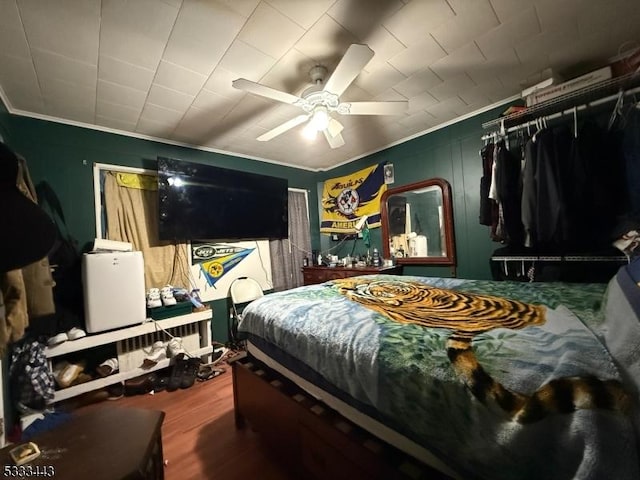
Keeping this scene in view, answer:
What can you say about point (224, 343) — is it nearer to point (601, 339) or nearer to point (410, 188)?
point (410, 188)

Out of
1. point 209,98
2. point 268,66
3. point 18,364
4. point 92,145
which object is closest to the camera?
point 268,66

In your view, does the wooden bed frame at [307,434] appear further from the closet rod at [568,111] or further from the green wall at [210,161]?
the closet rod at [568,111]

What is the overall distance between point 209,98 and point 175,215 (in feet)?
4.09

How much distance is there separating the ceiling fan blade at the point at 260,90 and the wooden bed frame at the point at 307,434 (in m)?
1.66

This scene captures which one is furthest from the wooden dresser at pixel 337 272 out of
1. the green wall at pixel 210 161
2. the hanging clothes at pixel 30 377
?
the hanging clothes at pixel 30 377

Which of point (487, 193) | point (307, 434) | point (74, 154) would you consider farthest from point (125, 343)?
point (487, 193)

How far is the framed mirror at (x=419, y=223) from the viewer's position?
2771mm

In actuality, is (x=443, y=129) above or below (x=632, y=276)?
above

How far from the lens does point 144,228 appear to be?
257cm

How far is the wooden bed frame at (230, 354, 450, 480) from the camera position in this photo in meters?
0.88

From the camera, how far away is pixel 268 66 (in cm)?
166

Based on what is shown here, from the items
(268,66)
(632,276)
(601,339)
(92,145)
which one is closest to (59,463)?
(601,339)

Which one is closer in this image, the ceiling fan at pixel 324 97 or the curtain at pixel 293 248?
the ceiling fan at pixel 324 97

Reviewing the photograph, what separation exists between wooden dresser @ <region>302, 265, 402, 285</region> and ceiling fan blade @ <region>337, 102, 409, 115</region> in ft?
5.59
